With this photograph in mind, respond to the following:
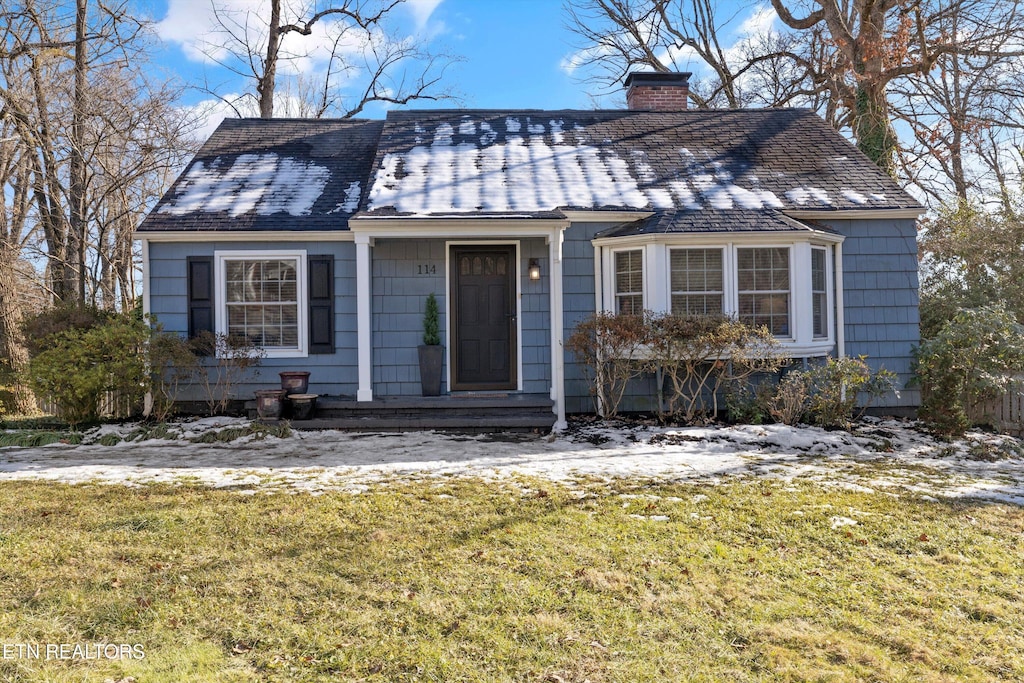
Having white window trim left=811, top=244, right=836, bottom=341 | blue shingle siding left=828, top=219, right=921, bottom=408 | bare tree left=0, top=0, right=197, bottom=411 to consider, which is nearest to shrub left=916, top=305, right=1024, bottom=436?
blue shingle siding left=828, top=219, right=921, bottom=408

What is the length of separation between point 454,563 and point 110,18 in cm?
1317

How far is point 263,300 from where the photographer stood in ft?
30.0

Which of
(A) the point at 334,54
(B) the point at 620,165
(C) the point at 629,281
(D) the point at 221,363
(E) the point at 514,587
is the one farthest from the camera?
(A) the point at 334,54

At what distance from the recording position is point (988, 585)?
132 inches

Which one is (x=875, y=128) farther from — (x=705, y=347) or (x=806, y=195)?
(x=705, y=347)

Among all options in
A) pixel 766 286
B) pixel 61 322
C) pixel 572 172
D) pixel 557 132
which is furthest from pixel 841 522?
pixel 61 322

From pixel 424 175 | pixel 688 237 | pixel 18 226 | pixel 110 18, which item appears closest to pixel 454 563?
pixel 688 237

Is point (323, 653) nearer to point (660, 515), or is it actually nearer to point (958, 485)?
point (660, 515)

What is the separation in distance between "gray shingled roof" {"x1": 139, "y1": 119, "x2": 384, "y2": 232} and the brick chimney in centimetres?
461

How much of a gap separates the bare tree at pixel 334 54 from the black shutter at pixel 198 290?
8.42 m

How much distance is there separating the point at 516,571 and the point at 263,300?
22.3 ft

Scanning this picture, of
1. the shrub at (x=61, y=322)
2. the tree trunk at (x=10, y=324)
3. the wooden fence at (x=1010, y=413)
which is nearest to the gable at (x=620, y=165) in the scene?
the wooden fence at (x=1010, y=413)

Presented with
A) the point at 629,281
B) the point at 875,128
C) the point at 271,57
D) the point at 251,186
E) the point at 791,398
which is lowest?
the point at 791,398

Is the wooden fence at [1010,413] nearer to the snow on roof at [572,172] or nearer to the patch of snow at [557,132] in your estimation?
the snow on roof at [572,172]
